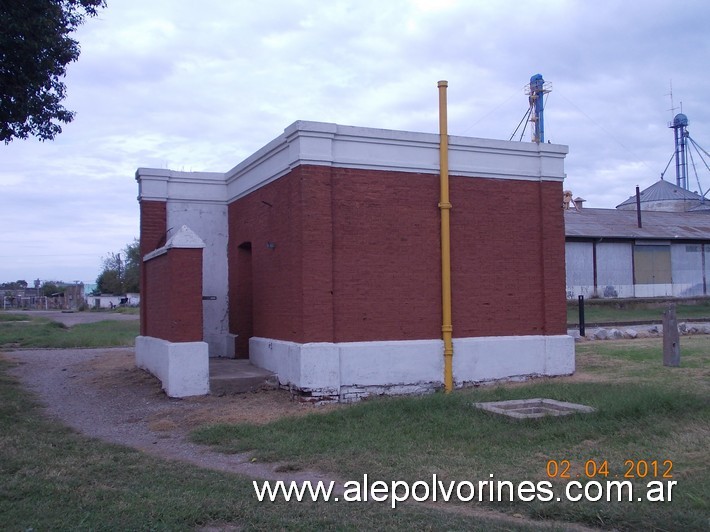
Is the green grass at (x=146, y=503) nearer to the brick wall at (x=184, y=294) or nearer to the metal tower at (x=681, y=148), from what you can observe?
the brick wall at (x=184, y=294)

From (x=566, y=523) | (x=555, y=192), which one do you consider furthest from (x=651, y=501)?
(x=555, y=192)

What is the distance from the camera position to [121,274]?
95500 mm

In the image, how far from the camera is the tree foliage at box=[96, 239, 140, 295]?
89312mm

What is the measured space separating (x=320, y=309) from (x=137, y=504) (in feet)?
20.7

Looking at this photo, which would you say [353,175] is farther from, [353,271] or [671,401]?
[671,401]

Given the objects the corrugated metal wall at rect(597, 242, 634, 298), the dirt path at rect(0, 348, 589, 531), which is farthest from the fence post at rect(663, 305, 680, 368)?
the corrugated metal wall at rect(597, 242, 634, 298)

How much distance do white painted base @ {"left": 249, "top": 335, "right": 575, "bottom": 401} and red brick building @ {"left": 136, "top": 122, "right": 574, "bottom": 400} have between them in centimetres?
2

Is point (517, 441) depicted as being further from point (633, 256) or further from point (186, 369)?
point (633, 256)

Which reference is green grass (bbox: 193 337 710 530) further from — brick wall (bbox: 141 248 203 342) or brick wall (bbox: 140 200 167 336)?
brick wall (bbox: 140 200 167 336)

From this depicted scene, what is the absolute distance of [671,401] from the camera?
30.9 feet

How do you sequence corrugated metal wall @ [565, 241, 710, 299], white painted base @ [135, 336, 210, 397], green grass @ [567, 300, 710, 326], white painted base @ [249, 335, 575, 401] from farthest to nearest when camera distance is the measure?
corrugated metal wall @ [565, 241, 710, 299]
green grass @ [567, 300, 710, 326]
white painted base @ [135, 336, 210, 397]
white painted base @ [249, 335, 575, 401]

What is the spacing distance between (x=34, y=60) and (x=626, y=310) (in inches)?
1297

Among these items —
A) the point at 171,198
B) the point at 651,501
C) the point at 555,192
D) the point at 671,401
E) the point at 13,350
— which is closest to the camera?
the point at 651,501

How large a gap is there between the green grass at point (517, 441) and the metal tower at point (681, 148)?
63943 mm
